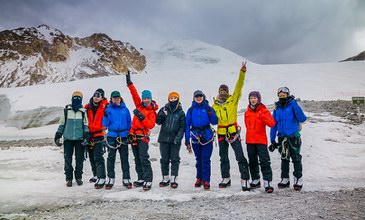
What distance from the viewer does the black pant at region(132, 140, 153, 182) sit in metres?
5.75

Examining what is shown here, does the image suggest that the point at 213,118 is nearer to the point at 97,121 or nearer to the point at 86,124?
the point at 97,121

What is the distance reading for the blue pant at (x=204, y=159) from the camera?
18.8 feet

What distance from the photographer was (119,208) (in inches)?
175

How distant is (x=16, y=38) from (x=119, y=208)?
590 ft

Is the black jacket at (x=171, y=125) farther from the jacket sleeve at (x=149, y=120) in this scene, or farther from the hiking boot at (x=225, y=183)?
the hiking boot at (x=225, y=183)

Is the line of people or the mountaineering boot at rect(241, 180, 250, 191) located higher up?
the line of people

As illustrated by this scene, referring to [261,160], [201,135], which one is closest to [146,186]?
[201,135]

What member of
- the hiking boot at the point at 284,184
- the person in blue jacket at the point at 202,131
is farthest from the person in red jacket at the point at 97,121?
the hiking boot at the point at 284,184

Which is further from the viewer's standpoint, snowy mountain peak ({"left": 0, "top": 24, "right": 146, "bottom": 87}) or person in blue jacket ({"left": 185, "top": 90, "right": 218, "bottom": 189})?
snowy mountain peak ({"left": 0, "top": 24, "right": 146, "bottom": 87})

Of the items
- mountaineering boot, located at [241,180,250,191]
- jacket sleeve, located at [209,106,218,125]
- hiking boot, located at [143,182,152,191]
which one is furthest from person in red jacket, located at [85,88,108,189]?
mountaineering boot, located at [241,180,250,191]

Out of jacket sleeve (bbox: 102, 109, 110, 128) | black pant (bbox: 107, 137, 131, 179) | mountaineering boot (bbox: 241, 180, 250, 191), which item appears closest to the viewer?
mountaineering boot (bbox: 241, 180, 250, 191)

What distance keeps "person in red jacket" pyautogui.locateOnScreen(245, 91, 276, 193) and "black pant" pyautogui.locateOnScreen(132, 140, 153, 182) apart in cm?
196

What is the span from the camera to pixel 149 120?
5.93m

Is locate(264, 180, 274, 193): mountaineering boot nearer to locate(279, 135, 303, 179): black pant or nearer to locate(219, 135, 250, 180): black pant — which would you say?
locate(219, 135, 250, 180): black pant
